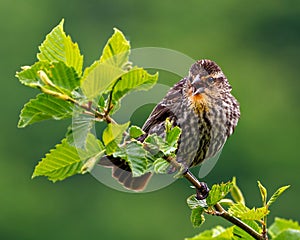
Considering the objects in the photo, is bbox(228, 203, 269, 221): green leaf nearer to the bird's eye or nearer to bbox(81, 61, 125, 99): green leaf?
bbox(81, 61, 125, 99): green leaf

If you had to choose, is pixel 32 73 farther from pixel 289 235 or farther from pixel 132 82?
pixel 289 235

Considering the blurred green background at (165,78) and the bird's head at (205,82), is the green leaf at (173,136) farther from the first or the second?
the blurred green background at (165,78)

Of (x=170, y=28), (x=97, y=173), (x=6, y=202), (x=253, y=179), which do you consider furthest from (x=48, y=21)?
(x=97, y=173)

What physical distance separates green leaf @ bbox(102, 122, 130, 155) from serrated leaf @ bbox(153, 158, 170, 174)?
0.11m

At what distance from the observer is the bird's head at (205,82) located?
3.08 m

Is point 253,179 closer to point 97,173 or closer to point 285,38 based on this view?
point 285,38

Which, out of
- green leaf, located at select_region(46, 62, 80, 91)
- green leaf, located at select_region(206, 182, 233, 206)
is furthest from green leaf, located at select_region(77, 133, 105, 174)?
green leaf, located at select_region(206, 182, 233, 206)

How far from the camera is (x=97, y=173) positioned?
76.3 inches

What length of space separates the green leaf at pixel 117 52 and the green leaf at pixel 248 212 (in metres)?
0.44

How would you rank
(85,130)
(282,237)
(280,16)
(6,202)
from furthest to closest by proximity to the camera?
(280,16)
(6,202)
(85,130)
(282,237)

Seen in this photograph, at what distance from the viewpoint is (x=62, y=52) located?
5.97 ft

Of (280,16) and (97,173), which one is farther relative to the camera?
(280,16)

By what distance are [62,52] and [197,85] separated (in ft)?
4.26

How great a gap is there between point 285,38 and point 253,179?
18.7ft
